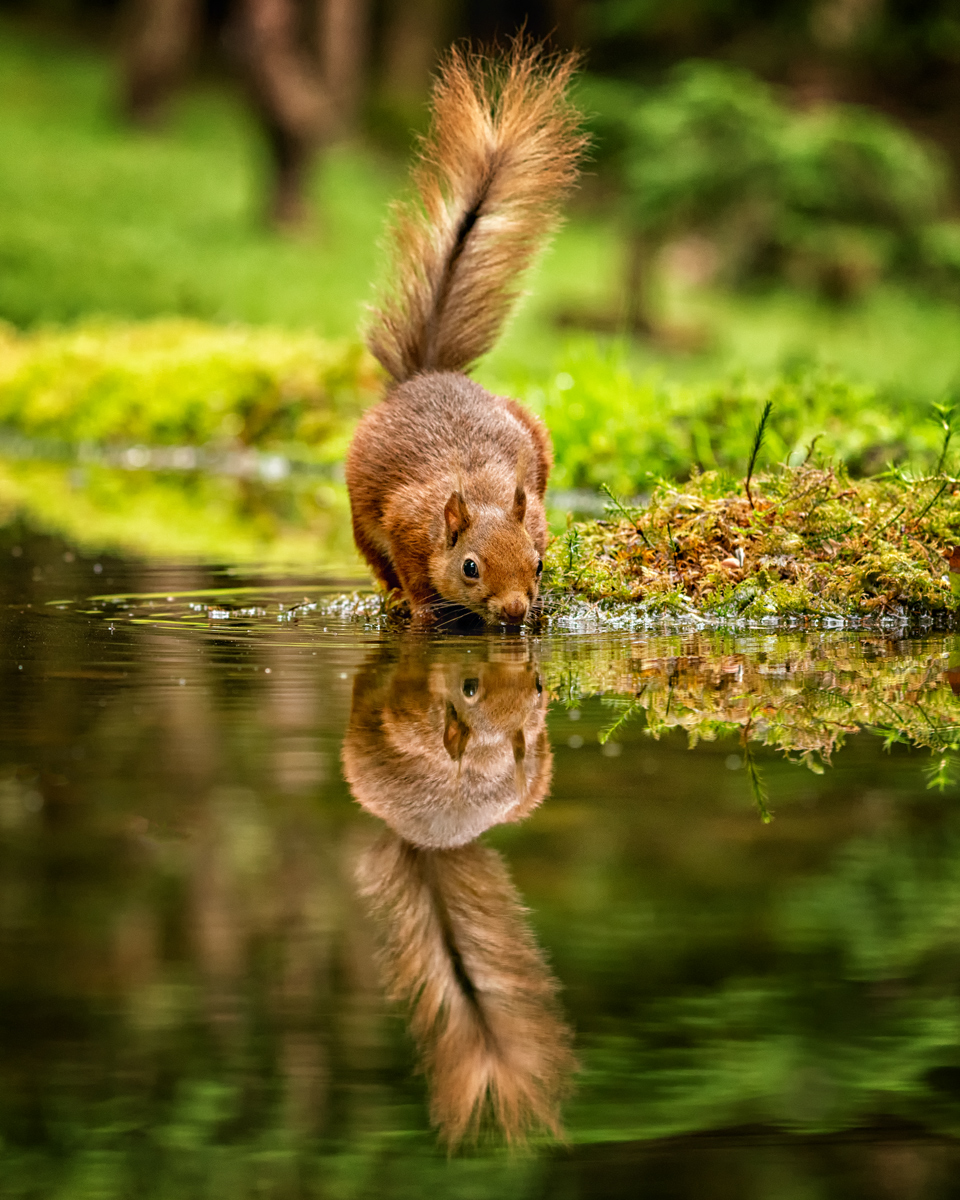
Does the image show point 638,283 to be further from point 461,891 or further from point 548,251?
point 461,891

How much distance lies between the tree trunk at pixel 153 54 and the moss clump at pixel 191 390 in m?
16.7

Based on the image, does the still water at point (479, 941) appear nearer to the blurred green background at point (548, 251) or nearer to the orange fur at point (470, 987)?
the orange fur at point (470, 987)

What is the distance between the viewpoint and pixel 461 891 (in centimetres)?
303

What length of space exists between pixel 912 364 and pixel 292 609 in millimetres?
18208

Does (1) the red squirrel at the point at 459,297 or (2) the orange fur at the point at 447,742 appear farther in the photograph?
(1) the red squirrel at the point at 459,297

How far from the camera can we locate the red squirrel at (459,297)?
6.53 metres

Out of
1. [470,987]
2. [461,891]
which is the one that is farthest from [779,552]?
[470,987]

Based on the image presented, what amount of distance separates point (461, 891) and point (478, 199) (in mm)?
4910

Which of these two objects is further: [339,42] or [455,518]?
[339,42]

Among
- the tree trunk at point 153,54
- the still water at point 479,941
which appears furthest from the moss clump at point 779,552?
the tree trunk at point 153,54

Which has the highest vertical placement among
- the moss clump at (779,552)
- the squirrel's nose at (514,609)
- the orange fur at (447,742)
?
the moss clump at (779,552)

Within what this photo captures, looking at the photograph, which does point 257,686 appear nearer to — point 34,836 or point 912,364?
point 34,836

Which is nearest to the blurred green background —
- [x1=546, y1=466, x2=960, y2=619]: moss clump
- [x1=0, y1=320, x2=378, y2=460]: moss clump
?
[x1=0, y1=320, x2=378, y2=460]: moss clump

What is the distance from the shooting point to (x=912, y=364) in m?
23.4
